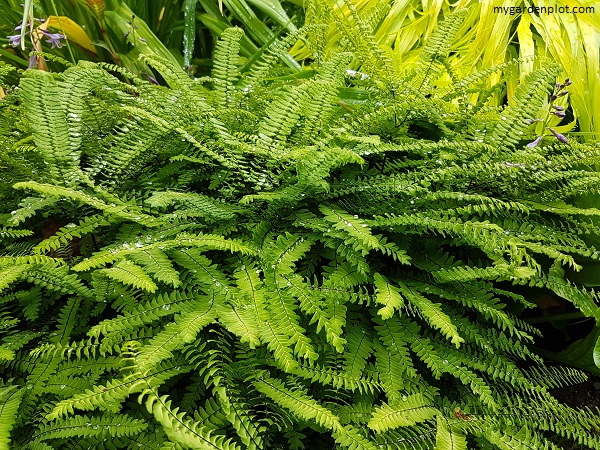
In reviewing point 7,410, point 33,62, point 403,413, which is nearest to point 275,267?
point 403,413

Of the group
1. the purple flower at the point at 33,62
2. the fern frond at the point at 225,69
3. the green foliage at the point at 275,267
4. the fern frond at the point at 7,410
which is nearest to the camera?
the fern frond at the point at 7,410

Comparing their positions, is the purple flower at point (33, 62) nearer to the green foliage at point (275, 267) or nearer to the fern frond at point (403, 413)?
the green foliage at point (275, 267)

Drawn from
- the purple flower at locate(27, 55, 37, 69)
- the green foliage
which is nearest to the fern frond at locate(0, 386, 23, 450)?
the green foliage

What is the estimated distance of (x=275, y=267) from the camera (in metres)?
1.18

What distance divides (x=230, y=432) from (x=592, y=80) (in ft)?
6.28

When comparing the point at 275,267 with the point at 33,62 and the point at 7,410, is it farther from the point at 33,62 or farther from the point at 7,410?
the point at 33,62

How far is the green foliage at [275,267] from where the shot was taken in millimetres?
1072

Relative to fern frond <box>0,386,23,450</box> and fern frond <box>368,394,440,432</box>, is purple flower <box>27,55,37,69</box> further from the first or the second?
fern frond <box>368,394,440,432</box>

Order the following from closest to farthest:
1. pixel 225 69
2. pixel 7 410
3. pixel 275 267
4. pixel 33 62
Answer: pixel 7 410 → pixel 275 267 → pixel 225 69 → pixel 33 62

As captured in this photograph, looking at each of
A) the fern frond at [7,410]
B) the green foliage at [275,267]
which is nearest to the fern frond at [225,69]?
the green foliage at [275,267]

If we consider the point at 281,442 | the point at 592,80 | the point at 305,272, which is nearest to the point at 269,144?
the point at 305,272

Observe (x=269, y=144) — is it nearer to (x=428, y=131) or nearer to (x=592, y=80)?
(x=428, y=131)

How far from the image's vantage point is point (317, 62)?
176 cm

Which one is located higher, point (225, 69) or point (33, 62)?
point (225, 69)
